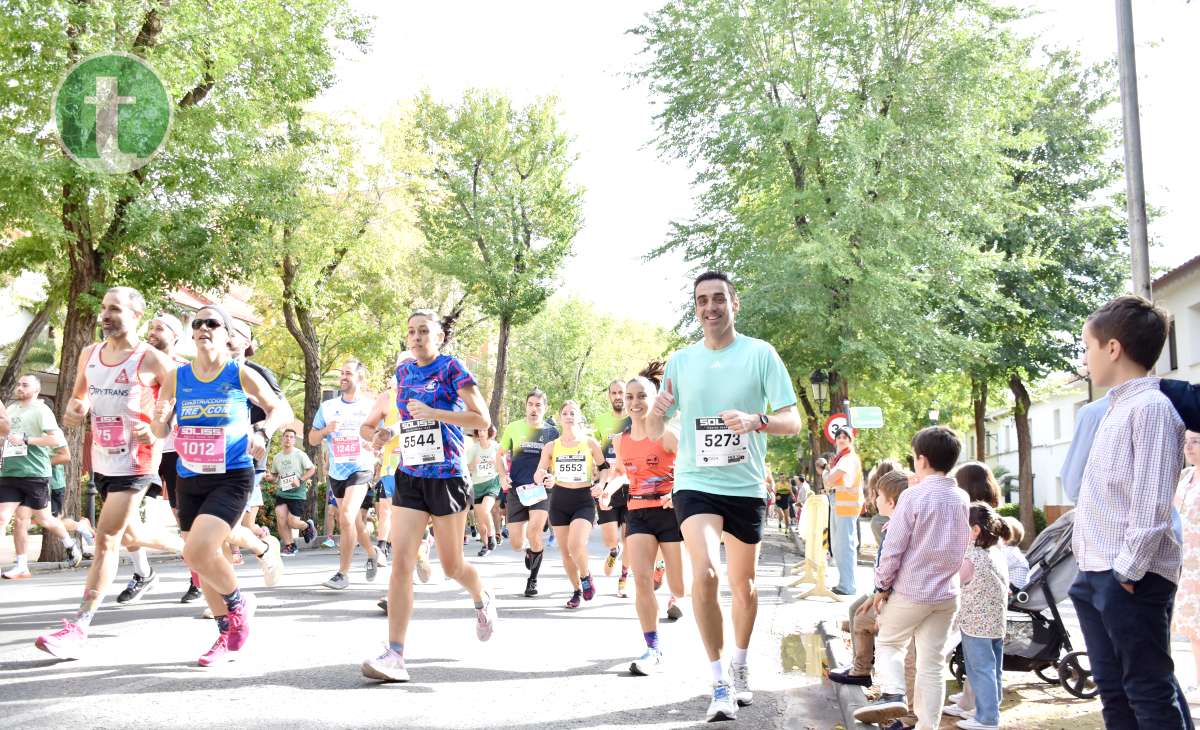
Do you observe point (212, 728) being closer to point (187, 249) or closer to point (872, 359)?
point (187, 249)

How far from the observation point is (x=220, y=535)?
21.4 feet

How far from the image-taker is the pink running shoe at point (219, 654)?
662 cm

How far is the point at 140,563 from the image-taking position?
9906mm

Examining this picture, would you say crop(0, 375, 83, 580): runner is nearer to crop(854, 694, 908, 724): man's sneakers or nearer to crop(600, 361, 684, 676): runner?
crop(600, 361, 684, 676): runner

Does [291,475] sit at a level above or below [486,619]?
above

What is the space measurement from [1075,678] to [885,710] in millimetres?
1909

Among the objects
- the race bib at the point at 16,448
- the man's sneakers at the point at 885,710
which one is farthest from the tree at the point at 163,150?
the man's sneakers at the point at 885,710

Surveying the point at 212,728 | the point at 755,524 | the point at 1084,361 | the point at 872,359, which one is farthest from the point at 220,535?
the point at 872,359

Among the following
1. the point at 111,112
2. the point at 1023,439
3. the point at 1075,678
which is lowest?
the point at 1075,678

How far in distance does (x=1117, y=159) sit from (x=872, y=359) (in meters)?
14.5

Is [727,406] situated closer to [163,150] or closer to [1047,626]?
[1047,626]

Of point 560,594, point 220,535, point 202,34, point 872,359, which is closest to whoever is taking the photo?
point 220,535

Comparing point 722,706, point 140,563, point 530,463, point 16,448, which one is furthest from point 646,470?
point 16,448

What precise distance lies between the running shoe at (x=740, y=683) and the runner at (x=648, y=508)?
3.41 ft
